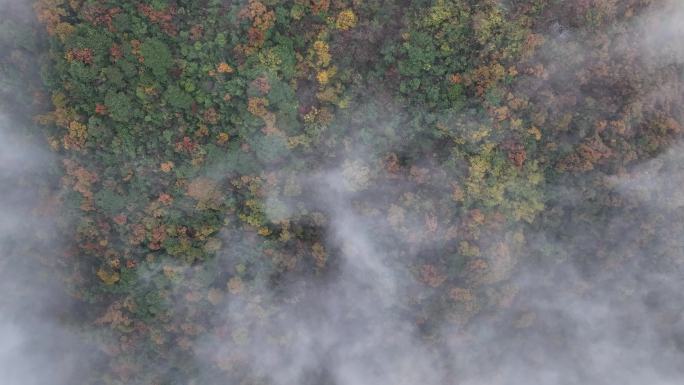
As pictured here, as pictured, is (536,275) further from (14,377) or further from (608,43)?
(14,377)

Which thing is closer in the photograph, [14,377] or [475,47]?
[475,47]

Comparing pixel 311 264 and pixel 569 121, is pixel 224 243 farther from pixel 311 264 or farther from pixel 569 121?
pixel 569 121

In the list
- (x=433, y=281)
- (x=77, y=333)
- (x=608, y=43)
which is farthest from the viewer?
(x=77, y=333)

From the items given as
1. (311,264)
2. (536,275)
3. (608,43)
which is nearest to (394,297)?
(311,264)

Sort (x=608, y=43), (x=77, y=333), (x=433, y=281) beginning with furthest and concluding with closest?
(x=77, y=333) < (x=433, y=281) < (x=608, y=43)

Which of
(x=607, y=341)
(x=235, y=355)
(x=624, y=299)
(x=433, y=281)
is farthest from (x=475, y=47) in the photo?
(x=235, y=355)

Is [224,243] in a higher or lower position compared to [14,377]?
higher

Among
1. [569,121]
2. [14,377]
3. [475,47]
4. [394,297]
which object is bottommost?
[14,377]
